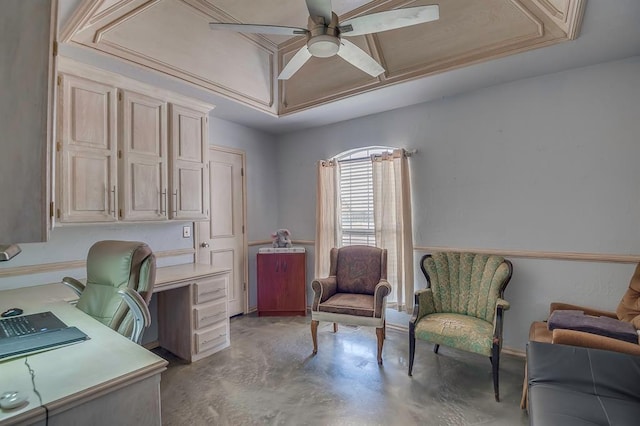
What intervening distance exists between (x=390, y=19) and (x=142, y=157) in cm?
230

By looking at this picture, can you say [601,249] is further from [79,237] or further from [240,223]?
[79,237]

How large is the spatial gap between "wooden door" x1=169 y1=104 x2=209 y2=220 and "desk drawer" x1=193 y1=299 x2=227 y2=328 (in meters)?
0.89

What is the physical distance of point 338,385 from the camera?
2.48 m

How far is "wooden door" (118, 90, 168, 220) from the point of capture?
2680mm

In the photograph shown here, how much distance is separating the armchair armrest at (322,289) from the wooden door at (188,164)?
4.50ft

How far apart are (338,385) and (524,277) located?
1.95 m

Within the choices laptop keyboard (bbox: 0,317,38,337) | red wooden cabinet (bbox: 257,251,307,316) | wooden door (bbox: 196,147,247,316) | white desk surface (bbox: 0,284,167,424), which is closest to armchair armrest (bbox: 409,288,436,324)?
red wooden cabinet (bbox: 257,251,307,316)

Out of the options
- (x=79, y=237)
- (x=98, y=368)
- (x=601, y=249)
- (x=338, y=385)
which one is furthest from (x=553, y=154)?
(x=79, y=237)

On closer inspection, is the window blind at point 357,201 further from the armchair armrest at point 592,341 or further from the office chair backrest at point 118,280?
the office chair backrest at point 118,280

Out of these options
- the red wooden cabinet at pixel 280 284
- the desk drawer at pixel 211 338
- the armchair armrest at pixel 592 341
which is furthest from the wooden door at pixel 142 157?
the armchair armrest at pixel 592 341

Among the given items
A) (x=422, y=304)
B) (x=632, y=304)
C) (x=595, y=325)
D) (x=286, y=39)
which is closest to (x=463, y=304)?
(x=422, y=304)

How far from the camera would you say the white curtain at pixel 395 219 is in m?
3.47

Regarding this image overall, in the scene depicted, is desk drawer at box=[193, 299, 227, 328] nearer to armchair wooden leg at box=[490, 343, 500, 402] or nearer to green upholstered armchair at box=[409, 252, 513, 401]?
green upholstered armchair at box=[409, 252, 513, 401]

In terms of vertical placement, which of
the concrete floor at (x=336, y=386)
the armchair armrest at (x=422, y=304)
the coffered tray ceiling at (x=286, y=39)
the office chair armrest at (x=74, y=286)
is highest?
the coffered tray ceiling at (x=286, y=39)
